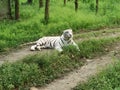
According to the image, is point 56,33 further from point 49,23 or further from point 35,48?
point 35,48

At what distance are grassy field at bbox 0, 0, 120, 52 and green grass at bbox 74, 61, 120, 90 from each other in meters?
4.29

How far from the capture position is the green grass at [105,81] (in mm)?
9562

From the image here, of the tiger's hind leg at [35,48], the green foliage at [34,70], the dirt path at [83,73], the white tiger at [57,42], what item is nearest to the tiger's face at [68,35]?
the white tiger at [57,42]

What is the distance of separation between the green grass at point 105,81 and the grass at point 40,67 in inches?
45.8

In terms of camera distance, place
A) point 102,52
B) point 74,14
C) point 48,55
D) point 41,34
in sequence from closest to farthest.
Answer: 1. point 48,55
2. point 102,52
3. point 41,34
4. point 74,14

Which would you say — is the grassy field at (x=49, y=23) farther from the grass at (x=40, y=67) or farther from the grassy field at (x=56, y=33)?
the grass at (x=40, y=67)

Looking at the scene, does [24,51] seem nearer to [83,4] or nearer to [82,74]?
[82,74]

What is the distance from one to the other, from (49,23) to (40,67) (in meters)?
6.00

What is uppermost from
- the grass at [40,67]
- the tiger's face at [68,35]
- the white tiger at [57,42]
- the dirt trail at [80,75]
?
the tiger's face at [68,35]

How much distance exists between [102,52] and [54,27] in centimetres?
344

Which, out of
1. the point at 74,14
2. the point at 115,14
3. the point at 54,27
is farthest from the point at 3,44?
the point at 115,14

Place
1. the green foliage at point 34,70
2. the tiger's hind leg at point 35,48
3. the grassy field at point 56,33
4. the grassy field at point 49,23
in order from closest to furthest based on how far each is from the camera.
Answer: the green foliage at point 34,70
the grassy field at point 56,33
the tiger's hind leg at point 35,48
the grassy field at point 49,23

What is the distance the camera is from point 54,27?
1633cm

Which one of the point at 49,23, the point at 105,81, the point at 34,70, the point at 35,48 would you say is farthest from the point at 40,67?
the point at 49,23
